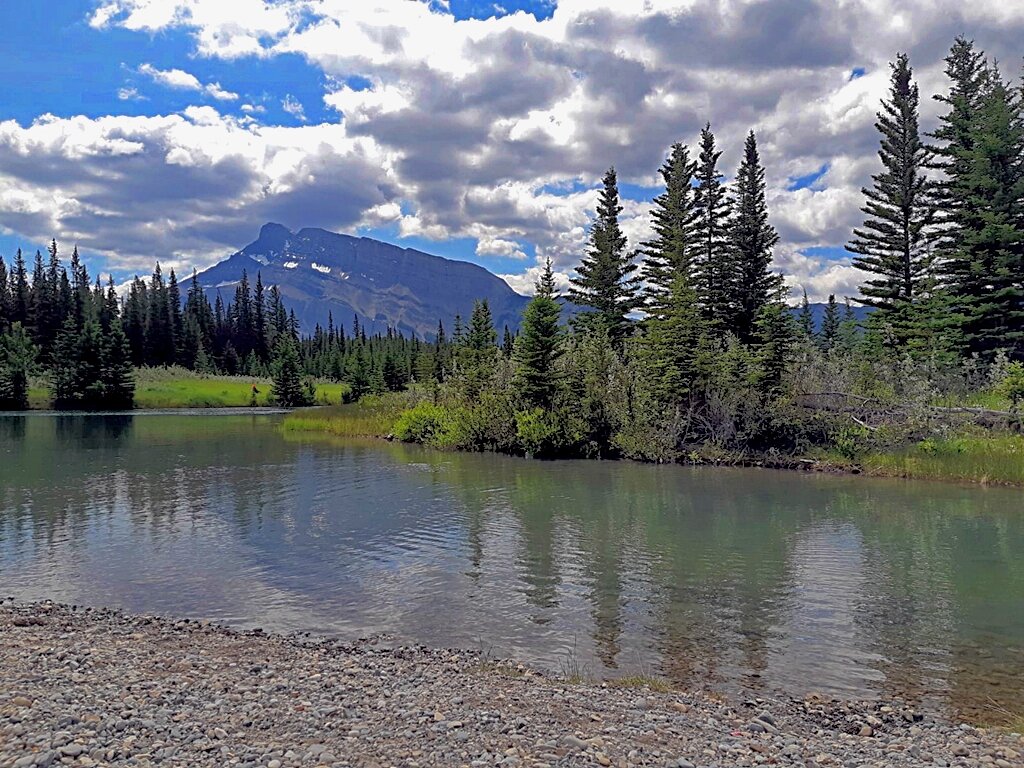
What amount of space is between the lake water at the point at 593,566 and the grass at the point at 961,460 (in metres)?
1.11

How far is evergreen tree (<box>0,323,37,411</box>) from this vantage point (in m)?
78.2

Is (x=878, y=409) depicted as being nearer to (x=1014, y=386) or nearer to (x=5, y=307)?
(x=1014, y=386)

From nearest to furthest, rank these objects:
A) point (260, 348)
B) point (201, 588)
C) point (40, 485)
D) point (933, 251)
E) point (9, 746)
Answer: point (9, 746) → point (201, 588) → point (40, 485) → point (933, 251) → point (260, 348)

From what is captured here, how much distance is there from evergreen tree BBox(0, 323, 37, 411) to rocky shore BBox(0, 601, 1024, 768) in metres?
84.6

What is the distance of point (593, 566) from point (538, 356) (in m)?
24.0

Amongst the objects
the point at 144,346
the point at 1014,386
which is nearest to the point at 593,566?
the point at 1014,386

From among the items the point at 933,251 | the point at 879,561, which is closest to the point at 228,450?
the point at 879,561

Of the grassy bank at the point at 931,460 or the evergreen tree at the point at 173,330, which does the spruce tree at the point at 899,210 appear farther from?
the evergreen tree at the point at 173,330

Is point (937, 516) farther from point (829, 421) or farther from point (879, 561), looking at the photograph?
point (829, 421)

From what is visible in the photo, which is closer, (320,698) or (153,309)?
(320,698)

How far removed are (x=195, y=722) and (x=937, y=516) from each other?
20.6 m

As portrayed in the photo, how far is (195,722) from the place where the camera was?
650 centimetres

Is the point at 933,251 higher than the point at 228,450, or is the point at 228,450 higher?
the point at 933,251

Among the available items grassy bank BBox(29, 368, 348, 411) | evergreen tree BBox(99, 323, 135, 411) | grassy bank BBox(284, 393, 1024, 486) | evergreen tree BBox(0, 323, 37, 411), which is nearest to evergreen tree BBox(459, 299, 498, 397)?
grassy bank BBox(284, 393, 1024, 486)
